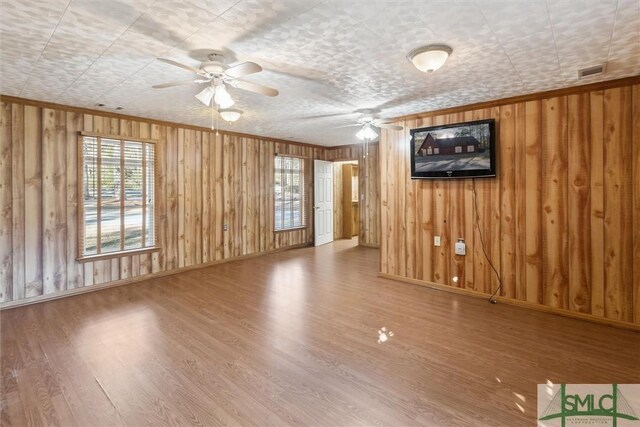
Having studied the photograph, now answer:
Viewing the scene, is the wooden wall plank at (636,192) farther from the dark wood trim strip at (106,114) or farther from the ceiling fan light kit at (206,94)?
the dark wood trim strip at (106,114)

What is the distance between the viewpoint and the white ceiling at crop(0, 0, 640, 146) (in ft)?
6.47

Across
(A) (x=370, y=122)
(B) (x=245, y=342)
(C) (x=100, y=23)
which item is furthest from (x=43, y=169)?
(A) (x=370, y=122)

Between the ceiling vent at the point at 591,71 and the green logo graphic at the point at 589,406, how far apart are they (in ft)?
8.61

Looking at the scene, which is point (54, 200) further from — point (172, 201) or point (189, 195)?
point (189, 195)

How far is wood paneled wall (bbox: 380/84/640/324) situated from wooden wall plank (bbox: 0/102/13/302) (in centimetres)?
498

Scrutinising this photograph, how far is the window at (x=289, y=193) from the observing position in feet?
23.5

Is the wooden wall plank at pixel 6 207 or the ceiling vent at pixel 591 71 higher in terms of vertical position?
the ceiling vent at pixel 591 71

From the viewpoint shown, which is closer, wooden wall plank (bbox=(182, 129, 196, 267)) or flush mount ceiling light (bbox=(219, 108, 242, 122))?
flush mount ceiling light (bbox=(219, 108, 242, 122))

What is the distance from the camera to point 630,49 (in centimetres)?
249

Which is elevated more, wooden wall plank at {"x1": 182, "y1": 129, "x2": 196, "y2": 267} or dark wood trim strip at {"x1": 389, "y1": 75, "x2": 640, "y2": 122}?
dark wood trim strip at {"x1": 389, "y1": 75, "x2": 640, "y2": 122}

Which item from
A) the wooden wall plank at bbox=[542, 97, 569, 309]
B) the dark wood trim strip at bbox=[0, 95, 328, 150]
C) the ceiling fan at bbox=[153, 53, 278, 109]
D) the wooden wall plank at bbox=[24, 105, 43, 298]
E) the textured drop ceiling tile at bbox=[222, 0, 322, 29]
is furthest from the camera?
the wooden wall plank at bbox=[24, 105, 43, 298]

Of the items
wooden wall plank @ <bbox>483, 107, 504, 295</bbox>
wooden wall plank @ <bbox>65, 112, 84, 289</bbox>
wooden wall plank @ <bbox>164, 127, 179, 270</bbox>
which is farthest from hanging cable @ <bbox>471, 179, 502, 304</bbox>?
wooden wall plank @ <bbox>65, 112, 84, 289</bbox>

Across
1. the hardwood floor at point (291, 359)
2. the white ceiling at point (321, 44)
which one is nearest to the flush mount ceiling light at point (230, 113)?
the white ceiling at point (321, 44)

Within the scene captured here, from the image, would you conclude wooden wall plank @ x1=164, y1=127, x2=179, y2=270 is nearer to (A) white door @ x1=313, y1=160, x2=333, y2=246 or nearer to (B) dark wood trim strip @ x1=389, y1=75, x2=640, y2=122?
(A) white door @ x1=313, y1=160, x2=333, y2=246
